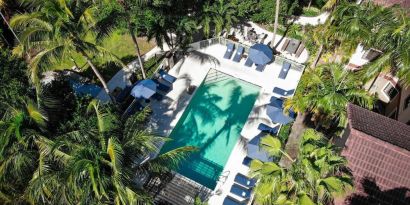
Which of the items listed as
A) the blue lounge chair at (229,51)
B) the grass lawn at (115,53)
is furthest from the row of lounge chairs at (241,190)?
the grass lawn at (115,53)

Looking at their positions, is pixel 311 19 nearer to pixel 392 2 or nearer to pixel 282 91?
pixel 392 2

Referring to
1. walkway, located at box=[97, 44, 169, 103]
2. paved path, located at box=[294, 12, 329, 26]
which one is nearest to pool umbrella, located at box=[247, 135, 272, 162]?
walkway, located at box=[97, 44, 169, 103]

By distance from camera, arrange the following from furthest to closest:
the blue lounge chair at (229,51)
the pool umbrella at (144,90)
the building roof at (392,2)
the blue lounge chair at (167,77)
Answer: the blue lounge chair at (229,51)
the blue lounge chair at (167,77)
the pool umbrella at (144,90)
the building roof at (392,2)

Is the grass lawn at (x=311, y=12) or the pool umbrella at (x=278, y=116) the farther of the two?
the grass lawn at (x=311, y=12)

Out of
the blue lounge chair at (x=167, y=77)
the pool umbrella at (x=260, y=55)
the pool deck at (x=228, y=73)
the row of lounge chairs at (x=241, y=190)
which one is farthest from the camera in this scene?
the pool umbrella at (x=260, y=55)

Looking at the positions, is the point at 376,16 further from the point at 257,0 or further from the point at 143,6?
the point at 143,6

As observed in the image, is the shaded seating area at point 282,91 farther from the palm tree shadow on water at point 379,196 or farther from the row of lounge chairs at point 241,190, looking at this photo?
the palm tree shadow on water at point 379,196
